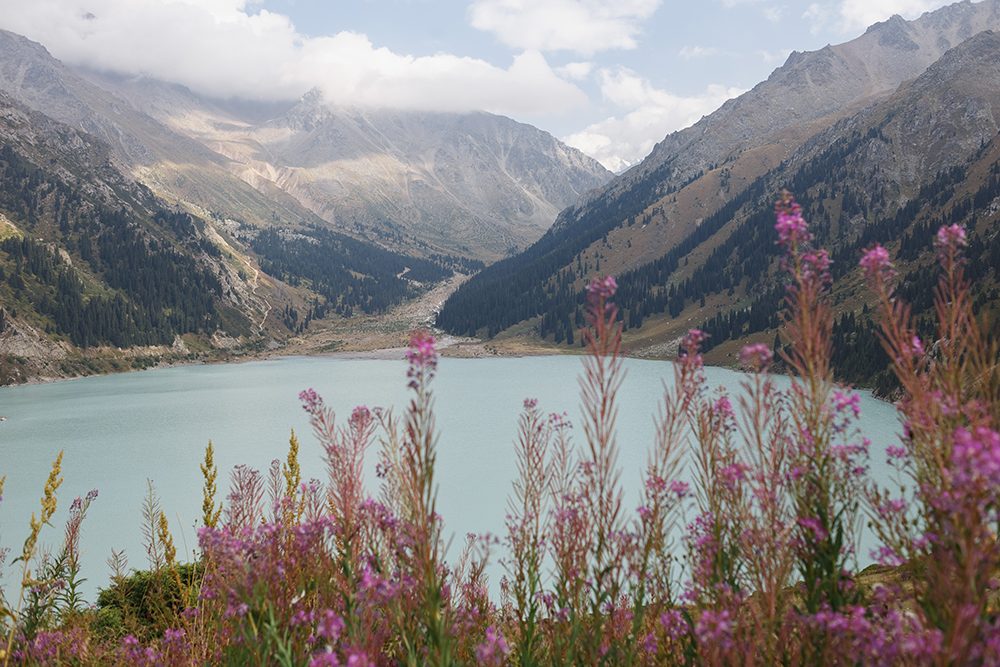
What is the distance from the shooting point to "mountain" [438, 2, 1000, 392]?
10038cm

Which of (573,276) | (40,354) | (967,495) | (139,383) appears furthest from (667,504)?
(573,276)

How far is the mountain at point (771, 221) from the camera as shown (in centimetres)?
10038

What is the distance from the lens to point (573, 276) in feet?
559

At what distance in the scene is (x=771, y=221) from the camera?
134m

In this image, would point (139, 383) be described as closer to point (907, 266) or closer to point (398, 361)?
point (398, 361)

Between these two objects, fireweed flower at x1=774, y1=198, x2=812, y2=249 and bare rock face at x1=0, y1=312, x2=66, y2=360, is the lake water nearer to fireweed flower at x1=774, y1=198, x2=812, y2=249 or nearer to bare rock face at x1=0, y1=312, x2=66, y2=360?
fireweed flower at x1=774, y1=198, x2=812, y2=249

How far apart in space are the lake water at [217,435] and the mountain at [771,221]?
4492 centimetres

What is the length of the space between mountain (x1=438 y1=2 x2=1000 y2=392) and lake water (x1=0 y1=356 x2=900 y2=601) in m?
44.9

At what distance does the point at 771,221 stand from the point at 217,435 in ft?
451

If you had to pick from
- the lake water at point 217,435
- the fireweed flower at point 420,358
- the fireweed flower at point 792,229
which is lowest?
the lake water at point 217,435

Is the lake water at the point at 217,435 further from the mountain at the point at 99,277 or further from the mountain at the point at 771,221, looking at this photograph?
the mountain at the point at 771,221

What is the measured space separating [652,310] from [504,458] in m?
107

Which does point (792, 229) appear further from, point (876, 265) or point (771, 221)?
point (771, 221)

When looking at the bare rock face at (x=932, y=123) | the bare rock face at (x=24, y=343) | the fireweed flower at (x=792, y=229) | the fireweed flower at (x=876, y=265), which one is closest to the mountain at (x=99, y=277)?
the bare rock face at (x=24, y=343)
